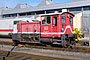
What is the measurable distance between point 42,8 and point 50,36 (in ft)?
91.4

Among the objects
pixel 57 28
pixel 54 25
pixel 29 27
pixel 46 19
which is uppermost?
pixel 46 19

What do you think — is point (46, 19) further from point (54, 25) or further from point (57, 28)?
point (57, 28)

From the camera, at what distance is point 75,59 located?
6465 millimetres

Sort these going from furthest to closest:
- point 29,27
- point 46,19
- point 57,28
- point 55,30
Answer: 1. point 29,27
2. point 46,19
3. point 55,30
4. point 57,28

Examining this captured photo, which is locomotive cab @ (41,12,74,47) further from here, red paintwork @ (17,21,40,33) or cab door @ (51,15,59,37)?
red paintwork @ (17,21,40,33)

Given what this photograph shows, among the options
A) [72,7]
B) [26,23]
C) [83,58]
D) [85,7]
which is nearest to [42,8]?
[72,7]

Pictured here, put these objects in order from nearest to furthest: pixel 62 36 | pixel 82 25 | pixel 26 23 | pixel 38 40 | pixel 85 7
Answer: pixel 62 36 → pixel 38 40 → pixel 26 23 → pixel 82 25 → pixel 85 7

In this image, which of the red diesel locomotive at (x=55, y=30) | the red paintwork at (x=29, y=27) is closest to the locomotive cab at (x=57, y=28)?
the red diesel locomotive at (x=55, y=30)

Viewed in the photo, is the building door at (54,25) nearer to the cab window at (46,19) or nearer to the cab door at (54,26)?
the cab door at (54,26)

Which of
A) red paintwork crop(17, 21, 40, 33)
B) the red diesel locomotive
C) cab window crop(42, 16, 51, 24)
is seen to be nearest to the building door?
the red diesel locomotive

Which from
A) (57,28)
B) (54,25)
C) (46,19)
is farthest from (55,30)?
(46,19)

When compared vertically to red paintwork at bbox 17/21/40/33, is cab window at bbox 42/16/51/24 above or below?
above

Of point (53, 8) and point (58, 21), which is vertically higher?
point (53, 8)

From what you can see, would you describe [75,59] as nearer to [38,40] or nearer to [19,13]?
[38,40]
